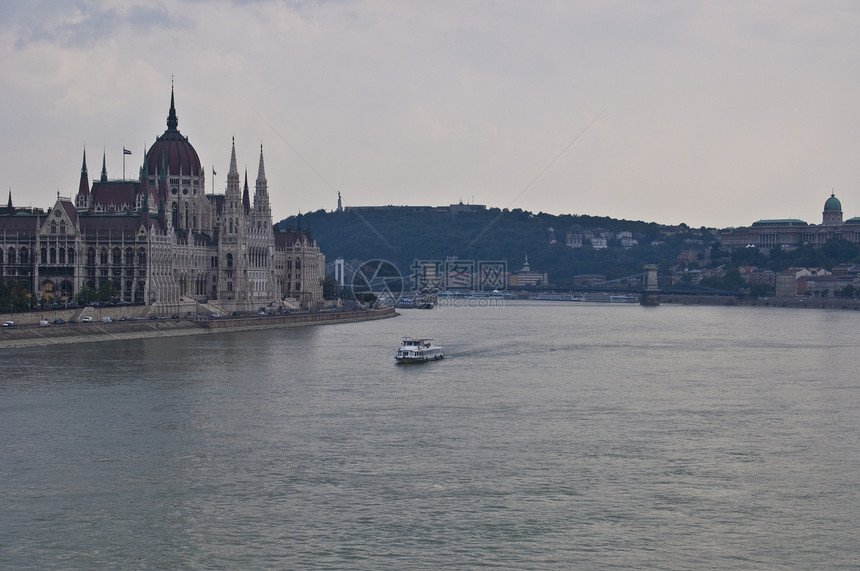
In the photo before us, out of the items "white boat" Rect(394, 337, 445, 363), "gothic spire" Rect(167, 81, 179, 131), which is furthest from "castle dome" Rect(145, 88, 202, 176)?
"white boat" Rect(394, 337, 445, 363)

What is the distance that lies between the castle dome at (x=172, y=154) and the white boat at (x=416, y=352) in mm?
59393

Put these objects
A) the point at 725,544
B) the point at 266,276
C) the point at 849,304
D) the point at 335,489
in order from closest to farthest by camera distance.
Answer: the point at 725,544, the point at 335,489, the point at 266,276, the point at 849,304

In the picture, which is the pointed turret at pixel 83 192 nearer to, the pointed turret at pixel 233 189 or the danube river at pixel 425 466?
the pointed turret at pixel 233 189

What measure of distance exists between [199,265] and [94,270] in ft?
43.4

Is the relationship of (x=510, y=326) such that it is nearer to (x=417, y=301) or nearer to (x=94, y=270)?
(x=94, y=270)

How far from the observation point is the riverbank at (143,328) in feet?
232

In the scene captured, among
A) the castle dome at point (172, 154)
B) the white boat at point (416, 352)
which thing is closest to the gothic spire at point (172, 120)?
the castle dome at point (172, 154)

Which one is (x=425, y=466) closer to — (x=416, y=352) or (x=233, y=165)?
(x=416, y=352)

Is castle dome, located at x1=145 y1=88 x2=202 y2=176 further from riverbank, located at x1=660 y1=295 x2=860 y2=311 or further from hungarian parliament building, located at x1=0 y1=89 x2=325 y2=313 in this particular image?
riverbank, located at x1=660 y1=295 x2=860 y2=311

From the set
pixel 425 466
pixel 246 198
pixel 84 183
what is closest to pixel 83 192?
pixel 84 183

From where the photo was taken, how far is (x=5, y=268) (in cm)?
9575

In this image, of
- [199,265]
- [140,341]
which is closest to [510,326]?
[199,265]

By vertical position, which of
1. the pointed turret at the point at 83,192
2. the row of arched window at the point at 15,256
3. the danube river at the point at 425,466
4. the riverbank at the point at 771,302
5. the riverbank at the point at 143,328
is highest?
the pointed turret at the point at 83,192

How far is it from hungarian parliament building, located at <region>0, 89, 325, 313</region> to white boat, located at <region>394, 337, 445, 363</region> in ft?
113
